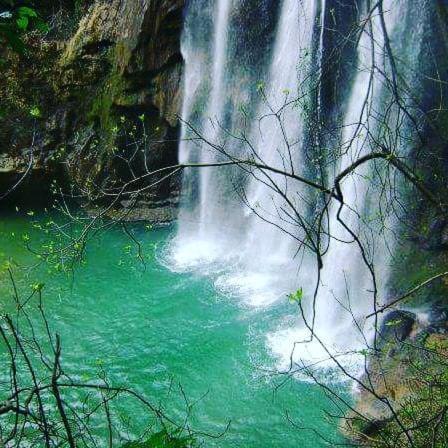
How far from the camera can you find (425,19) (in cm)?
683

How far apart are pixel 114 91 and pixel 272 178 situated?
364 cm

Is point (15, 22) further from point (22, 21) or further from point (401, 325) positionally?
point (401, 325)

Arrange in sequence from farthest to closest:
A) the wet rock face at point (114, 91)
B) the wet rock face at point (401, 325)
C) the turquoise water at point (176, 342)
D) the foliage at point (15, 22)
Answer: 1. the wet rock face at point (114, 91)
2. the wet rock face at point (401, 325)
3. the turquoise water at point (176, 342)
4. the foliage at point (15, 22)

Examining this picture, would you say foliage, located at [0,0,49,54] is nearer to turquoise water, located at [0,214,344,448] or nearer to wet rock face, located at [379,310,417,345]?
turquoise water, located at [0,214,344,448]

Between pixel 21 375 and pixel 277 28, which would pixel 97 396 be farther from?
pixel 277 28

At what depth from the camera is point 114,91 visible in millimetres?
10609

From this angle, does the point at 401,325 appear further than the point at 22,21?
Yes

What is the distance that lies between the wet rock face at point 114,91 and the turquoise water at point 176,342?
185 centimetres

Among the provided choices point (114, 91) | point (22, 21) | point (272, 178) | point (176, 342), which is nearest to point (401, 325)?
point (176, 342)

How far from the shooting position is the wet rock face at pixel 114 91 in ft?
33.2

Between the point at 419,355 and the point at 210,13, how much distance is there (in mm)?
7283

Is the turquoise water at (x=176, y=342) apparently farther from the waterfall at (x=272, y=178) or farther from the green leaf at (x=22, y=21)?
the green leaf at (x=22, y=21)

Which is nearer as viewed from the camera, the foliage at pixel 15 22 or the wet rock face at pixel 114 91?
the foliage at pixel 15 22

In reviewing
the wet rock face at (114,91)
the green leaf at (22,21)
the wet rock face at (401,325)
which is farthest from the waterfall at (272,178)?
the green leaf at (22,21)
